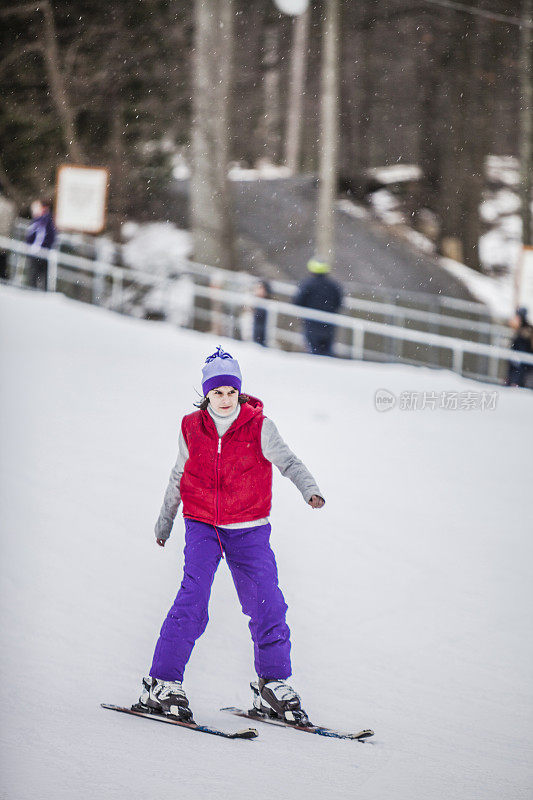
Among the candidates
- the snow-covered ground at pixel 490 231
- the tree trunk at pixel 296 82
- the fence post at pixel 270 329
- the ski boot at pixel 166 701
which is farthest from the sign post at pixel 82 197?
the tree trunk at pixel 296 82

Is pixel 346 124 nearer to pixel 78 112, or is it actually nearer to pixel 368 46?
pixel 368 46

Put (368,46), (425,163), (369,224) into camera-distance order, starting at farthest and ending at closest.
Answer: (368,46)
(425,163)
(369,224)

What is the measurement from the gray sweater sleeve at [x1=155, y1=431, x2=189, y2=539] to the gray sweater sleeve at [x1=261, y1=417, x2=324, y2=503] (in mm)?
273

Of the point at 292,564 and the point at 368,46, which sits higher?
the point at 368,46

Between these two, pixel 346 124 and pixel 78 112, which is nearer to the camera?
pixel 78 112

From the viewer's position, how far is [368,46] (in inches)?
1268

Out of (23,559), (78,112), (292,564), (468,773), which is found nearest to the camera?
(468,773)

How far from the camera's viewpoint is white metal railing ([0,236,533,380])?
13.3 metres

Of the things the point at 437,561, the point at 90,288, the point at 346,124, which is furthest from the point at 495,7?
the point at 437,561

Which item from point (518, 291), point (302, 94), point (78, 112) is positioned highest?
point (302, 94)

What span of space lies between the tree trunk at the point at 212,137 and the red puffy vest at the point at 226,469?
1276 centimetres

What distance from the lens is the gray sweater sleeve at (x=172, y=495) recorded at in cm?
392

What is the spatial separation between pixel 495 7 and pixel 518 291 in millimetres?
9929

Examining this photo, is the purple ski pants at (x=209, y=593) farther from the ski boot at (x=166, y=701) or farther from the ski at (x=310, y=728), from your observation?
the ski at (x=310, y=728)
